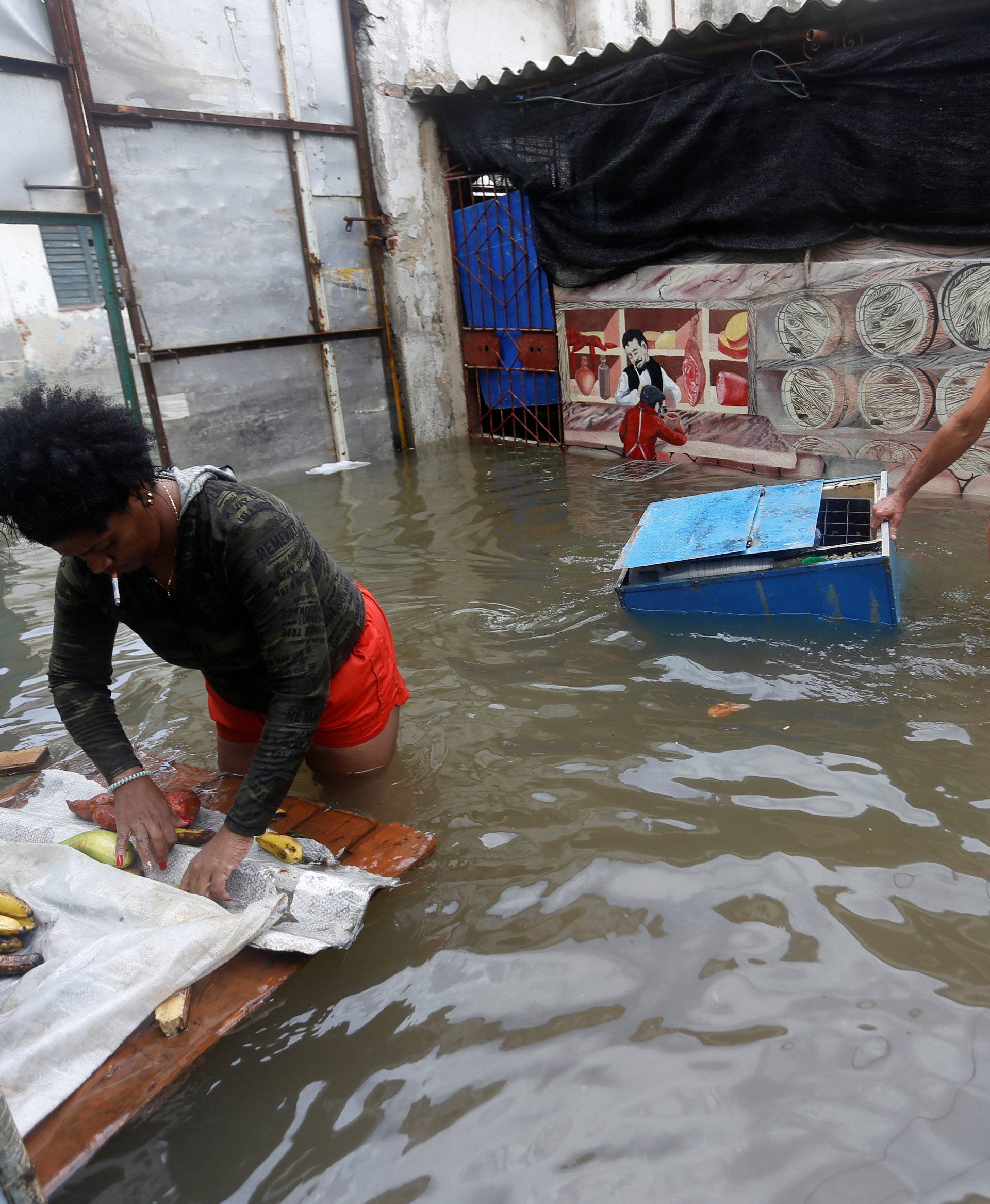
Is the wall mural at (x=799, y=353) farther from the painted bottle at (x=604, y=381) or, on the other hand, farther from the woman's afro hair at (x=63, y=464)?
the woman's afro hair at (x=63, y=464)

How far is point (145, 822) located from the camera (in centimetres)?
240

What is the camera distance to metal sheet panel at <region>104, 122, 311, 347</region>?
7.26 meters

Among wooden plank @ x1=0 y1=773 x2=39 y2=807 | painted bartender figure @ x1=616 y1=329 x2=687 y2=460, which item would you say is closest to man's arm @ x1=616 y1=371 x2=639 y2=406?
painted bartender figure @ x1=616 y1=329 x2=687 y2=460

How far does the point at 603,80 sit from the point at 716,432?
2.89 metres

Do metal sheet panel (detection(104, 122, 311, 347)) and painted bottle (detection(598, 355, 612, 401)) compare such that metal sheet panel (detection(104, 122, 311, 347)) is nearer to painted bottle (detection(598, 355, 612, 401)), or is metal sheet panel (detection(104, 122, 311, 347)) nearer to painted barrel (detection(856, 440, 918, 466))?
painted bottle (detection(598, 355, 612, 401))

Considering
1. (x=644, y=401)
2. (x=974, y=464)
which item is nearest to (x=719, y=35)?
(x=644, y=401)

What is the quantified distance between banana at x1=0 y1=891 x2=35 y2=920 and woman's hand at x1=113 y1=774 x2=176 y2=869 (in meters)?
0.25

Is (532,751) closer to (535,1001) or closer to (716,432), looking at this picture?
(535,1001)

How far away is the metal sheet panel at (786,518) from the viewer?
391 centimetres

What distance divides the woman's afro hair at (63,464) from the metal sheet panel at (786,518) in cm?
278

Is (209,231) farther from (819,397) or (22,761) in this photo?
(22,761)

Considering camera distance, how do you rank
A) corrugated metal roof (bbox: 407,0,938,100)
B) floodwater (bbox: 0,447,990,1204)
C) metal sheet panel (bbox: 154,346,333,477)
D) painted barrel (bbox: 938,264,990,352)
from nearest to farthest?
floodwater (bbox: 0,447,990,1204) < corrugated metal roof (bbox: 407,0,938,100) < painted barrel (bbox: 938,264,990,352) < metal sheet panel (bbox: 154,346,333,477)

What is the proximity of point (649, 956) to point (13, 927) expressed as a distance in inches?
60.7

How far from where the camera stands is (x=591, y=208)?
24.7ft
